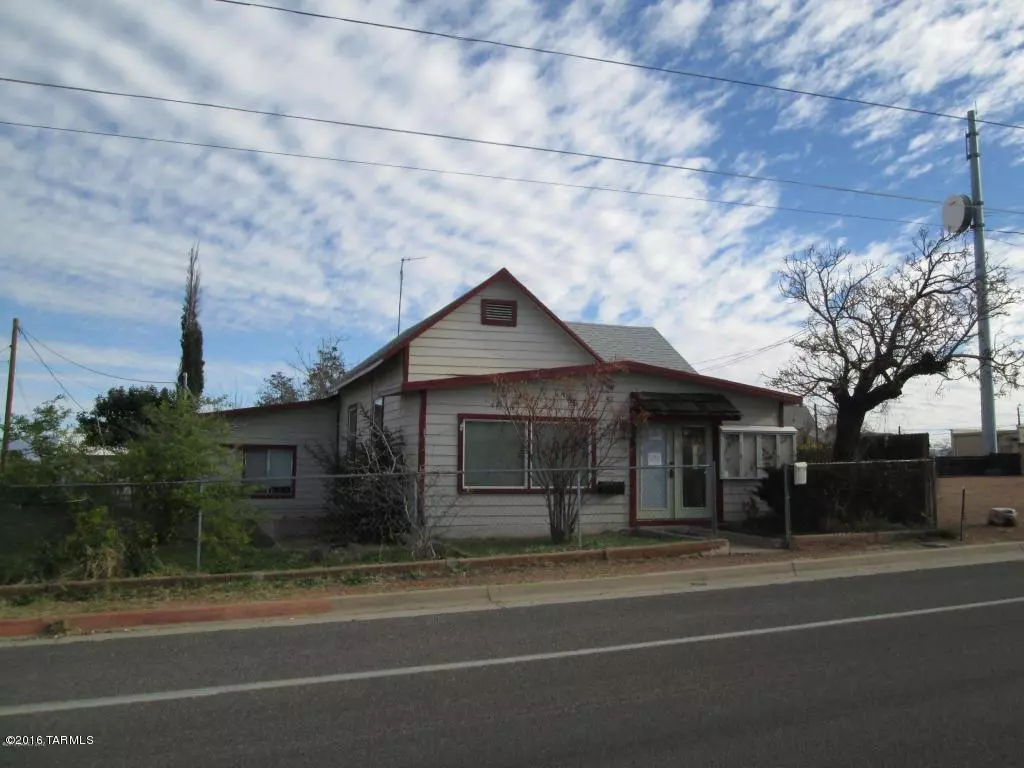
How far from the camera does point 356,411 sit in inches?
768

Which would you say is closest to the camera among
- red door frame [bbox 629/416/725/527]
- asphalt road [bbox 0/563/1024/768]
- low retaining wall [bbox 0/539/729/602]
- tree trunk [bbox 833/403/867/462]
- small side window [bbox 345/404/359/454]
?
asphalt road [bbox 0/563/1024/768]

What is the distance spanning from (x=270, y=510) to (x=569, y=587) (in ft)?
37.7

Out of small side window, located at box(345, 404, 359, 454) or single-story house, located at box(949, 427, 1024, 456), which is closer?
small side window, located at box(345, 404, 359, 454)

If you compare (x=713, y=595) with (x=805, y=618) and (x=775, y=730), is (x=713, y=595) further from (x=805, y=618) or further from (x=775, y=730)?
(x=775, y=730)

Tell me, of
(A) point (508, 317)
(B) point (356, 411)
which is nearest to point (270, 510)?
(B) point (356, 411)

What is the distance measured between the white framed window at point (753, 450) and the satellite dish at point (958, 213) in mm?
11287

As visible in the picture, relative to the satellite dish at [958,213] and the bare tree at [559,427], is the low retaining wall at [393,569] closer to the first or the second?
the bare tree at [559,427]

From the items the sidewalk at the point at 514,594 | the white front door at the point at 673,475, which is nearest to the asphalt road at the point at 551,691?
the sidewalk at the point at 514,594

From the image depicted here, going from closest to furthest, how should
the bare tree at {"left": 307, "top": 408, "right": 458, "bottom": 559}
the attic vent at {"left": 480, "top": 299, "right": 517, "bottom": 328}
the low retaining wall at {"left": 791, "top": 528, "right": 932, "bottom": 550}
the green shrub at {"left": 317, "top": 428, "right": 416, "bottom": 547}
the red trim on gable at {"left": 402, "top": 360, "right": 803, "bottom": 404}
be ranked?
the bare tree at {"left": 307, "top": 408, "right": 458, "bottom": 559} → the green shrub at {"left": 317, "top": 428, "right": 416, "bottom": 547} → the low retaining wall at {"left": 791, "top": 528, "right": 932, "bottom": 550} → the red trim on gable at {"left": 402, "top": 360, "right": 803, "bottom": 404} → the attic vent at {"left": 480, "top": 299, "right": 517, "bottom": 328}

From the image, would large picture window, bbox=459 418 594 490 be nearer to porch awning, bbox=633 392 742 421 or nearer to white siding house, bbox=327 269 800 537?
white siding house, bbox=327 269 800 537

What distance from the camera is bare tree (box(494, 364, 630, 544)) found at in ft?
43.1

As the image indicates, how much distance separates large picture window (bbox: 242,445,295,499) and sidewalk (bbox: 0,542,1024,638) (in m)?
11.0

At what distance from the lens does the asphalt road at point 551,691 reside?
4.72 m

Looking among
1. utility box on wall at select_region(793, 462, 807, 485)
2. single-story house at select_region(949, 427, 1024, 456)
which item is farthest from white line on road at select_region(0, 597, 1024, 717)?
single-story house at select_region(949, 427, 1024, 456)
